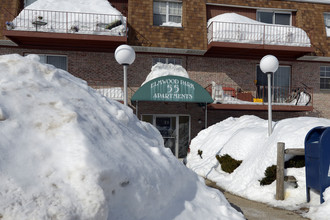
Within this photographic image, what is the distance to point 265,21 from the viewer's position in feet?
60.3

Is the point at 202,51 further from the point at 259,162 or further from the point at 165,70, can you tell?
the point at 259,162

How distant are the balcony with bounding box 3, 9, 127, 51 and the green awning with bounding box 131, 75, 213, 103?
11.9 feet

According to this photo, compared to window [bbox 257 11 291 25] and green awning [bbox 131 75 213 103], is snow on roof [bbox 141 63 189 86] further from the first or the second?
window [bbox 257 11 291 25]

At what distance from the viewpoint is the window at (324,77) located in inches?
720

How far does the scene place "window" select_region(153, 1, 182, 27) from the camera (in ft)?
55.6

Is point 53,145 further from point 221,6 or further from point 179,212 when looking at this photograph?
point 221,6

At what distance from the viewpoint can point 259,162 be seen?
7516mm

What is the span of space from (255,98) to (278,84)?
2578 mm

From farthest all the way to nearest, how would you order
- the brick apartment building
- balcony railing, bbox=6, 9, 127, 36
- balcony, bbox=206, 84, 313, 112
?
the brick apartment building < balcony, bbox=206, 84, 313, 112 < balcony railing, bbox=6, 9, 127, 36

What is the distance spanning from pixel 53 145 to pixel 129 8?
14764 millimetres

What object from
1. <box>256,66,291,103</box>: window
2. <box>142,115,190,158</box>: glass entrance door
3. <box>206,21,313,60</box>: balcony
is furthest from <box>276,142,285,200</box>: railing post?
<box>256,66,291,103</box>: window

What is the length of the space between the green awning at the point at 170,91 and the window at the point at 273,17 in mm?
8604

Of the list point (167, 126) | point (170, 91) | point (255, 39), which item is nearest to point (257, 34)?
point (255, 39)

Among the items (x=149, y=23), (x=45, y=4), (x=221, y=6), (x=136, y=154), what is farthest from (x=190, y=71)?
(x=136, y=154)
